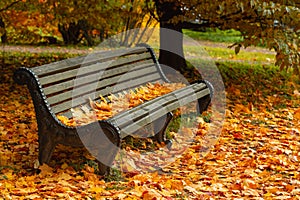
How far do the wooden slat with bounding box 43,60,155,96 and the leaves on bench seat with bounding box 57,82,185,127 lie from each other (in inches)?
7.9

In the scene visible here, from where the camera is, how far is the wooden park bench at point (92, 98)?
3.76m

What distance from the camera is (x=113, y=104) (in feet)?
15.4

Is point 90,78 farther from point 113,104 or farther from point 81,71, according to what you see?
point 113,104

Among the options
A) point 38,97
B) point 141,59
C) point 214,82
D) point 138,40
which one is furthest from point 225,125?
point 138,40

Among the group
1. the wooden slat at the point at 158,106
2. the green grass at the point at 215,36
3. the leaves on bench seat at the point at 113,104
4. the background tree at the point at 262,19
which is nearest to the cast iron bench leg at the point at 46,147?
the leaves on bench seat at the point at 113,104

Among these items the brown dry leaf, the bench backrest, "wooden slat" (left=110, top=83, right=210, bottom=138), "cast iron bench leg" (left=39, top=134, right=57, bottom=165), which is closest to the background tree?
"wooden slat" (left=110, top=83, right=210, bottom=138)

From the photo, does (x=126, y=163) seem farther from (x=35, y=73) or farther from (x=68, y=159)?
(x=35, y=73)

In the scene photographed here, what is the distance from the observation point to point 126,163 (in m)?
4.36

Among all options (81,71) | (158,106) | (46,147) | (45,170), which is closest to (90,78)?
(81,71)

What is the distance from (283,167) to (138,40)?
33.8 feet

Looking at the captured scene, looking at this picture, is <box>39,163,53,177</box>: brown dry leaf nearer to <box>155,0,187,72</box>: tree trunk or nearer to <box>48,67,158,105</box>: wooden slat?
<box>48,67,158,105</box>: wooden slat

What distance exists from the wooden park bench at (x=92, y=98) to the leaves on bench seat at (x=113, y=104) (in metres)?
0.07

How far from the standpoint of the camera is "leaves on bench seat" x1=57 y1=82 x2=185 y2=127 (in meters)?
4.14

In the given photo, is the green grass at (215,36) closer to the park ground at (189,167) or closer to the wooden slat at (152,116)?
the park ground at (189,167)
